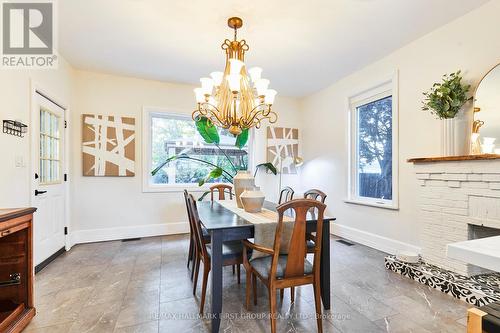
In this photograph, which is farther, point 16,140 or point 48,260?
point 48,260

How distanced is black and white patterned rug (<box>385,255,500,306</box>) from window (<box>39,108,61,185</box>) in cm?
436

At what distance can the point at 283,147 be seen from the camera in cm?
509

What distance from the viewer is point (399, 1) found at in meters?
2.28

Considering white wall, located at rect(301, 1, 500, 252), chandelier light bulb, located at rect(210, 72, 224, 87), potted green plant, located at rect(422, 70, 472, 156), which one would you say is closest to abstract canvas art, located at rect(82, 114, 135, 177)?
chandelier light bulb, located at rect(210, 72, 224, 87)

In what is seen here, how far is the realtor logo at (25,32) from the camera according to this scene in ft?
7.64

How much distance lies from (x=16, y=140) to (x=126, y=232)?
2.13 metres

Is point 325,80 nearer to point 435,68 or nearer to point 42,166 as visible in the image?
point 435,68

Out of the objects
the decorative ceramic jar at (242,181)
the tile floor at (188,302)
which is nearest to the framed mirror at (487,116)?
the tile floor at (188,302)

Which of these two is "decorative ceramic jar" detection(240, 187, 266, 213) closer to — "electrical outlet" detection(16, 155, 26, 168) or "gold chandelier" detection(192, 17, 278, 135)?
"gold chandelier" detection(192, 17, 278, 135)

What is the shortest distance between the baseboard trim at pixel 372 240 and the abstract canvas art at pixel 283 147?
153cm

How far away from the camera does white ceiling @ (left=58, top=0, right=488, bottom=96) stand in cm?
235

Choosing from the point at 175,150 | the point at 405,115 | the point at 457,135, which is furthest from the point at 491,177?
the point at 175,150

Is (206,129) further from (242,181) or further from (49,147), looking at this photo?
(49,147)

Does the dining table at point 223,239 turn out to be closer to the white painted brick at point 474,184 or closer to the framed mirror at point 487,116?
the white painted brick at point 474,184
